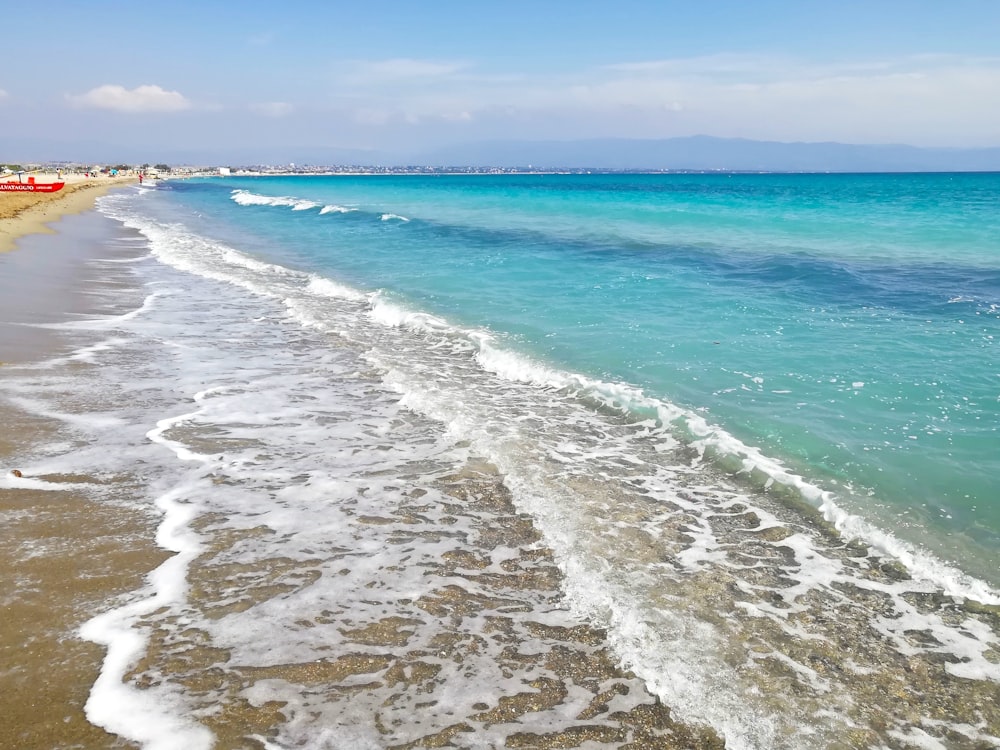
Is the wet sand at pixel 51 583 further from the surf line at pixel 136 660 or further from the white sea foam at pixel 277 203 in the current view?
the white sea foam at pixel 277 203

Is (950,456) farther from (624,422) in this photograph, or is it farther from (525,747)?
(525,747)

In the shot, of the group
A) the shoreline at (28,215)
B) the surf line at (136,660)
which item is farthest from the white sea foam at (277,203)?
the surf line at (136,660)

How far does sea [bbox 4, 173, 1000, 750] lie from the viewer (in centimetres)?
418

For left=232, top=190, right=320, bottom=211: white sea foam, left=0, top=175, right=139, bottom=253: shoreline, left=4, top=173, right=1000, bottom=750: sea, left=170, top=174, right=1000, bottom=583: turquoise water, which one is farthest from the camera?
left=232, top=190, right=320, bottom=211: white sea foam

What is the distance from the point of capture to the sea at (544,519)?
418 centimetres

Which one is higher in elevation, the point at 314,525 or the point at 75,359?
the point at 75,359

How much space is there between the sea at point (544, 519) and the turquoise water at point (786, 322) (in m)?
0.09

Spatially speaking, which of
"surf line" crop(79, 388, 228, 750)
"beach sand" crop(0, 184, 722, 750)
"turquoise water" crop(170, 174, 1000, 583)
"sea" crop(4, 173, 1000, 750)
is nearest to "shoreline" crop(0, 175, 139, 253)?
"turquoise water" crop(170, 174, 1000, 583)

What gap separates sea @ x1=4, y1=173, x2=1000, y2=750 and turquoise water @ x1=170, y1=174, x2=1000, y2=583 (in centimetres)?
9

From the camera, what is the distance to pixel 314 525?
251 inches

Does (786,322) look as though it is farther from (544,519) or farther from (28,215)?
(28,215)

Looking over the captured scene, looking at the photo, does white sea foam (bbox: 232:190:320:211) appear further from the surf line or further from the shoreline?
the surf line

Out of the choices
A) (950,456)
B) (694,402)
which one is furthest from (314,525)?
(950,456)

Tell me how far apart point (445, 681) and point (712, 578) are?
2.49 meters
